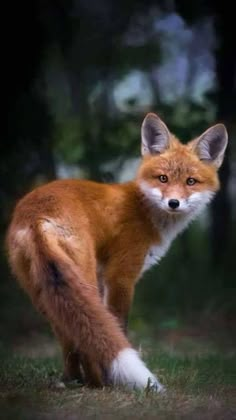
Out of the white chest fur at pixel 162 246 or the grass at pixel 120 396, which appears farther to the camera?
the white chest fur at pixel 162 246

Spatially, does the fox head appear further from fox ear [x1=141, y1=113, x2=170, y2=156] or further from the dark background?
the dark background

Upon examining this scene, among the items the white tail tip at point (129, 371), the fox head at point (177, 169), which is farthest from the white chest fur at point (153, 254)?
the white tail tip at point (129, 371)

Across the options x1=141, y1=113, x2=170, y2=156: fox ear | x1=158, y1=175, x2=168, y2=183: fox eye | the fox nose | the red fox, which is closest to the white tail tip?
the red fox

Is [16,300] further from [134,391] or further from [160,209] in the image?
[134,391]

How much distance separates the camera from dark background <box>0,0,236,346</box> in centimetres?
862

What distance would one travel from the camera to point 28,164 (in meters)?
8.70

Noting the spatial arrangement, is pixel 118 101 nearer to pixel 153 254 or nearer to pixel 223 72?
pixel 223 72

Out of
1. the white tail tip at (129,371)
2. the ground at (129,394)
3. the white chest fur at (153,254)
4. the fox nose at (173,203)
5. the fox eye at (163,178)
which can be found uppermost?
the fox eye at (163,178)

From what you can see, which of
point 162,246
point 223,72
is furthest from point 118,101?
point 162,246

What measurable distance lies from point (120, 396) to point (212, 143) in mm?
2042

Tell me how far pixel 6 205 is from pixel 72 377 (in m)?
4.09

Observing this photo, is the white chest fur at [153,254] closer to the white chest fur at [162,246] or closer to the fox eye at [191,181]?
the white chest fur at [162,246]

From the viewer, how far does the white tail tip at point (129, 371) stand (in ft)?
12.9

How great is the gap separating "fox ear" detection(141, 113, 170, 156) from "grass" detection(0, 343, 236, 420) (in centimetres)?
147
